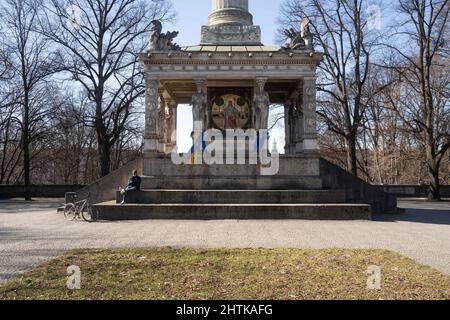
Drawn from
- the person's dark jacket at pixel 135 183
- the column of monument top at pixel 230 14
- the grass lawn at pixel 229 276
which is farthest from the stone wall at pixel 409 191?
the grass lawn at pixel 229 276

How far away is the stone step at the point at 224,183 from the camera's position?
739 inches

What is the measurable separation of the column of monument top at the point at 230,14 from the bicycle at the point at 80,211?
1369cm

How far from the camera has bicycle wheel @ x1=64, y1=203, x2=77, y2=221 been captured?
16.4 meters

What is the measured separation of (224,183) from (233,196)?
60.0 inches

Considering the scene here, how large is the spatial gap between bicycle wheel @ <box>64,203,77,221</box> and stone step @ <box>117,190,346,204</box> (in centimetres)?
185

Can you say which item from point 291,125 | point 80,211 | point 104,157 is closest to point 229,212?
point 80,211

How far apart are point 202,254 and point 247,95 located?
16053mm

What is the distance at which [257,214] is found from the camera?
15.7 metres

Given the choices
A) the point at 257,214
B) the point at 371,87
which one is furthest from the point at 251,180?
the point at 371,87

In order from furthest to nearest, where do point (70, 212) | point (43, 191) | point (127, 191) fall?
point (43, 191) < point (70, 212) < point (127, 191)

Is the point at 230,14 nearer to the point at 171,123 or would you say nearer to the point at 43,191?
the point at 171,123

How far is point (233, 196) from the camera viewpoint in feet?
57.1

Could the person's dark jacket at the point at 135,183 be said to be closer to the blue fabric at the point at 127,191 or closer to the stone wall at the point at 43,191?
the blue fabric at the point at 127,191
